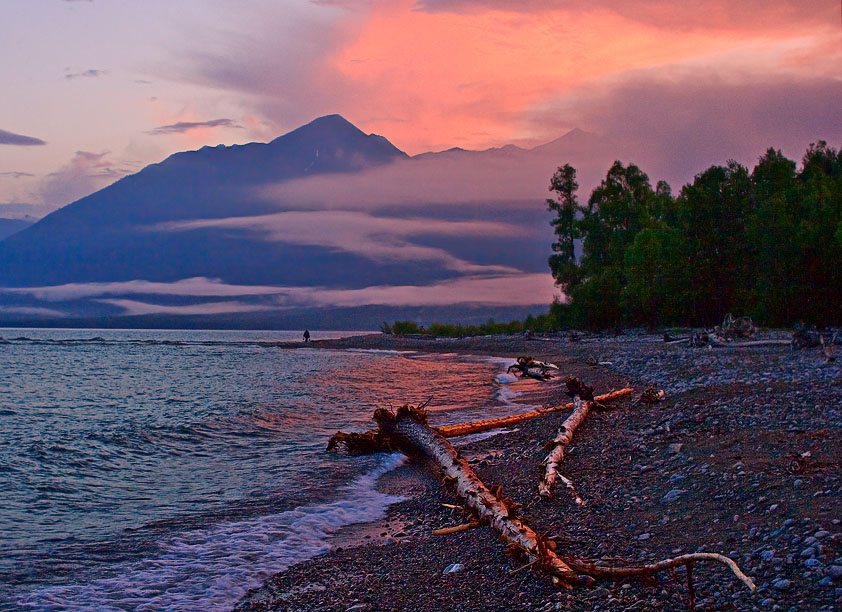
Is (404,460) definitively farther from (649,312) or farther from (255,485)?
(649,312)

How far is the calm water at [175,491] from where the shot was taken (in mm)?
7699

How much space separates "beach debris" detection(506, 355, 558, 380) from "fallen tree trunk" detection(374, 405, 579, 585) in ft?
58.1

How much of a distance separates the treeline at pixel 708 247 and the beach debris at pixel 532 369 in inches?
971

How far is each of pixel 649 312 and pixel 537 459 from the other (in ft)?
185

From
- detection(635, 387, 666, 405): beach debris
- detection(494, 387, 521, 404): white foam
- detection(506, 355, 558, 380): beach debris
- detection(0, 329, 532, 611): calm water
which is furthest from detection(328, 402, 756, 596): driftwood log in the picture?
detection(506, 355, 558, 380): beach debris

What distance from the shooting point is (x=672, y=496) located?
8.16m

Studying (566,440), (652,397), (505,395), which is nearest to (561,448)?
(566,440)

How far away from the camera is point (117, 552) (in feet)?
28.3

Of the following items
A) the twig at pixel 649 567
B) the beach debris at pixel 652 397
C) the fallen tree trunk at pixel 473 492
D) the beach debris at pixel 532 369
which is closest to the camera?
the twig at pixel 649 567

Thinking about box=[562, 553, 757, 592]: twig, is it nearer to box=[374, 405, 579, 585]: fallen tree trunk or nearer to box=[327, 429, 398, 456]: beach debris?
box=[374, 405, 579, 585]: fallen tree trunk

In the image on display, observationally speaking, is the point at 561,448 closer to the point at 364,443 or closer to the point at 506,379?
the point at 364,443

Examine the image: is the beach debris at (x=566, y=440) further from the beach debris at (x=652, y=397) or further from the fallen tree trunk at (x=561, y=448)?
the beach debris at (x=652, y=397)

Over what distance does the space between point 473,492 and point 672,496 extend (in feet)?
9.34

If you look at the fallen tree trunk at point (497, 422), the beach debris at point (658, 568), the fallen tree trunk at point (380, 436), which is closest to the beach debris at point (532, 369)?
the fallen tree trunk at point (497, 422)
